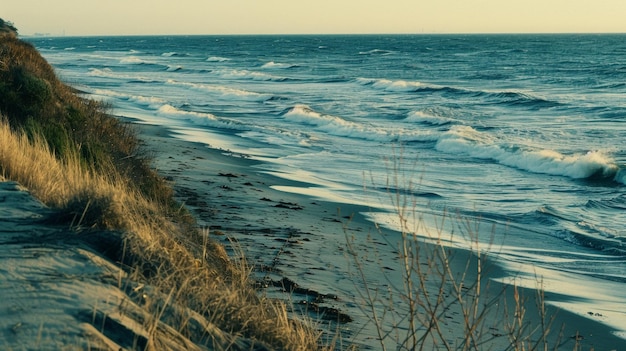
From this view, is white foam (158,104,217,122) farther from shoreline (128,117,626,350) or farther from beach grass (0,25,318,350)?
beach grass (0,25,318,350)

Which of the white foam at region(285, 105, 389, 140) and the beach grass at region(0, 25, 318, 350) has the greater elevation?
the beach grass at region(0, 25, 318, 350)

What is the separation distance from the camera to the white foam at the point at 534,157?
60.3ft

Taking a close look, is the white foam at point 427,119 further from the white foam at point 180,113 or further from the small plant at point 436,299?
the small plant at point 436,299

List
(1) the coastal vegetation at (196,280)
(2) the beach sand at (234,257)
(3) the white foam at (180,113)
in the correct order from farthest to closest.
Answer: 1. (3) the white foam at (180,113)
2. (1) the coastal vegetation at (196,280)
3. (2) the beach sand at (234,257)

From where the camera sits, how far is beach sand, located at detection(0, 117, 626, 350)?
11.5 feet

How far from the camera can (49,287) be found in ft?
12.5

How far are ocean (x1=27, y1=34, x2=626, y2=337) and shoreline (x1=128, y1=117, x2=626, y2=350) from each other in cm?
52

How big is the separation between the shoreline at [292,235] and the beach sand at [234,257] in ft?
0.06

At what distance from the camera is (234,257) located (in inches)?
309

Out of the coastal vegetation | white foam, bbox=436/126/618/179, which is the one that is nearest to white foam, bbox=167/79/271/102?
white foam, bbox=436/126/618/179

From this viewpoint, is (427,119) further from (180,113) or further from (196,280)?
(196,280)

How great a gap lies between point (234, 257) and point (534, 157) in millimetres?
13302

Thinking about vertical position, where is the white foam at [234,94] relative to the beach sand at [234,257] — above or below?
below

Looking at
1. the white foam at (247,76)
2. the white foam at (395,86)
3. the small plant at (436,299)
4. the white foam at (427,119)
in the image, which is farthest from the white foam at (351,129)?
the white foam at (247,76)
